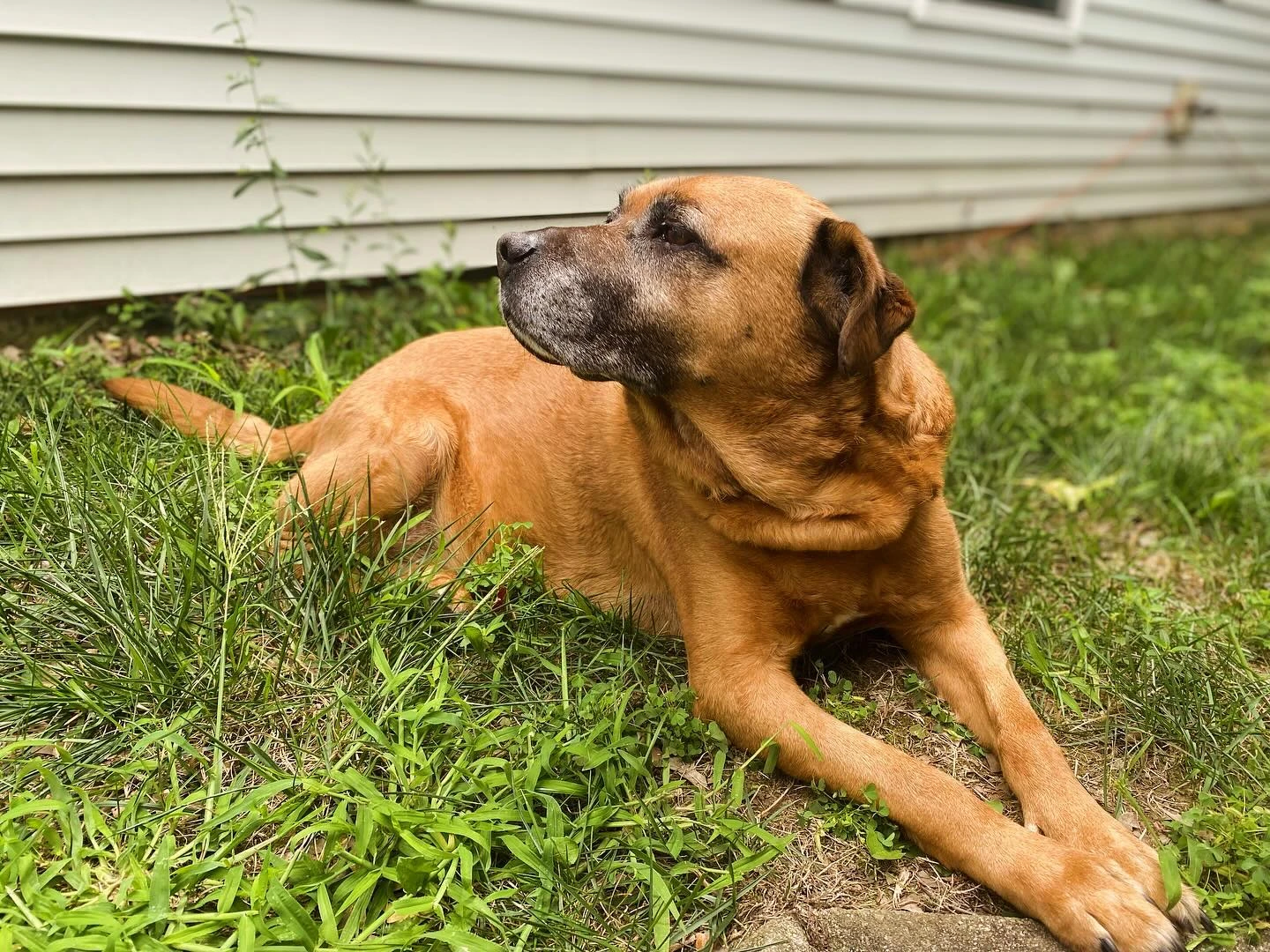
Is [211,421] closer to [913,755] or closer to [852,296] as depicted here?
[852,296]

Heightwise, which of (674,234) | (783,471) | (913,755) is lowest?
(913,755)

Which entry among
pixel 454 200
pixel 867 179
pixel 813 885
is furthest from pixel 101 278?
pixel 867 179

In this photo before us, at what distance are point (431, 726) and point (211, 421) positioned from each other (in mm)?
1479

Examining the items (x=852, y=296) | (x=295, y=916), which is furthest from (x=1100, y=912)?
(x=295, y=916)

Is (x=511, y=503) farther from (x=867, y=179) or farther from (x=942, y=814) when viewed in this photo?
(x=867, y=179)

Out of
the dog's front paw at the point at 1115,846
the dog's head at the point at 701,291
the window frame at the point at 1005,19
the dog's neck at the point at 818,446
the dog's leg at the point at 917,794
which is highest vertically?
the window frame at the point at 1005,19

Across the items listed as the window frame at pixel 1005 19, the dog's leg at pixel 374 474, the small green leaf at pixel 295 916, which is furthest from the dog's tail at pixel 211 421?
the window frame at pixel 1005 19

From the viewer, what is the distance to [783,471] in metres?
2.67

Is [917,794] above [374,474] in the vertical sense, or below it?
below

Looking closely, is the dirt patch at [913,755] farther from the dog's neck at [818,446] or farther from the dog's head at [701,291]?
the dog's head at [701,291]

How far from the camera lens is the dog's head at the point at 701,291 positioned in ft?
8.61

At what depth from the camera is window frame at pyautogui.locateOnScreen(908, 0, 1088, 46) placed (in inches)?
278

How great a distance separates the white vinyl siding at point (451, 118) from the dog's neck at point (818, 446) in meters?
1.78

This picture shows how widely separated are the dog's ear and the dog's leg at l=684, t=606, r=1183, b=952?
741 mm
